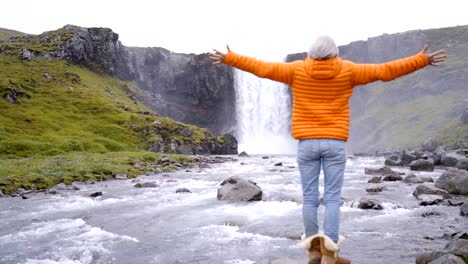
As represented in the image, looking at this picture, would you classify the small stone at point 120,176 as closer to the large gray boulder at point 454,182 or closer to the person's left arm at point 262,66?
the large gray boulder at point 454,182

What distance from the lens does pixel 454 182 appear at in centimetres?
2358

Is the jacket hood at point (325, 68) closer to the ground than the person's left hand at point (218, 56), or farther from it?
closer to the ground

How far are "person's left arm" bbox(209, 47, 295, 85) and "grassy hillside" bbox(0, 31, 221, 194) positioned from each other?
26.8m

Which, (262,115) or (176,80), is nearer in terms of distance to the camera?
(262,115)

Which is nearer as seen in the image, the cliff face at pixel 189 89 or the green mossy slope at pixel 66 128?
the green mossy slope at pixel 66 128

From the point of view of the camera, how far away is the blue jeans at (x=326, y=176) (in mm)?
6578

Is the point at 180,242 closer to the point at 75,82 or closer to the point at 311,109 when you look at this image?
the point at 311,109

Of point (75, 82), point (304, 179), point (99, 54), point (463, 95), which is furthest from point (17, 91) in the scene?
point (463, 95)

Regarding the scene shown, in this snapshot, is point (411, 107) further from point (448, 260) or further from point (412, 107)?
point (448, 260)

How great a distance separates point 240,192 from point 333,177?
1667 cm

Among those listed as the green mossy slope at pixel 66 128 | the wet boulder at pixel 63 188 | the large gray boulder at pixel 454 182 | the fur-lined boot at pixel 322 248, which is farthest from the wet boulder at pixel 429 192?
the green mossy slope at pixel 66 128

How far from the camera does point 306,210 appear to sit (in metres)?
6.90

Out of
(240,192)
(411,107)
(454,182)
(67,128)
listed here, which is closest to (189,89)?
(67,128)

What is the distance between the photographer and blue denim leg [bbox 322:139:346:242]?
6.55 m
